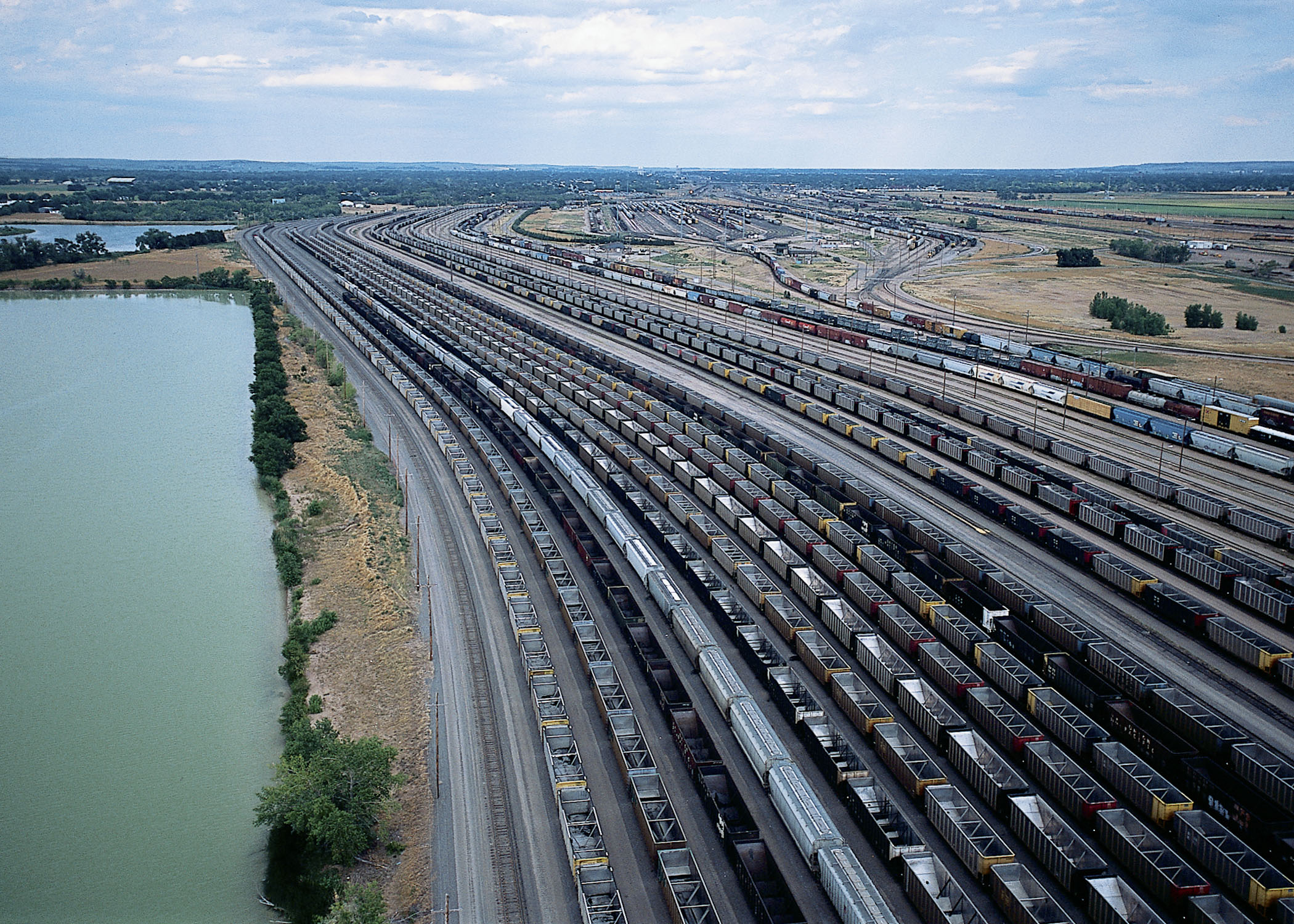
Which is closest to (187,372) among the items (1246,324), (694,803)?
(694,803)

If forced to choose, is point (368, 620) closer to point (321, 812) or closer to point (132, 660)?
point (132, 660)

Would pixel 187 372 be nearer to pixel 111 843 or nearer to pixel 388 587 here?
pixel 388 587

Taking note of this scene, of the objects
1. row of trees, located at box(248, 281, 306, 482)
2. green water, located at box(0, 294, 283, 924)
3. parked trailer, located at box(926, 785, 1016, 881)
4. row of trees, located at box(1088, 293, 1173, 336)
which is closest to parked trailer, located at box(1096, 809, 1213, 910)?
parked trailer, located at box(926, 785, 1016, 881)

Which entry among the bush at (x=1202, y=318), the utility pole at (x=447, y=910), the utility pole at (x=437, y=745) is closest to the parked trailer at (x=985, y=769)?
the utility pole at (x=447, y=910)

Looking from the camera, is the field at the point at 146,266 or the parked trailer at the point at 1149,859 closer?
the parked trailer at the point at 1149,859

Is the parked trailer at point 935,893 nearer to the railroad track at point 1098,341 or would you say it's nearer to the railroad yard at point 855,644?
the railroad yard at point 855,644

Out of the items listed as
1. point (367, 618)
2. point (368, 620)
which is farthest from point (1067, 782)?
point (367, 618)
